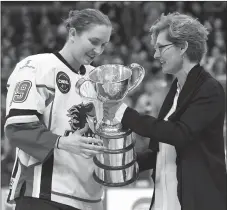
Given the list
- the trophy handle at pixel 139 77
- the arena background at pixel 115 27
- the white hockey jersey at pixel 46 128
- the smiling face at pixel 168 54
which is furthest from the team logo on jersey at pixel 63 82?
the arena background at pixel 115 27

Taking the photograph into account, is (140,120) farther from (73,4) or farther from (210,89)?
(73,4)

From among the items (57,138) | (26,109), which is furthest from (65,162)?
(26,109)

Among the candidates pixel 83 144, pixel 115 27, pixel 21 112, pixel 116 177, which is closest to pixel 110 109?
pixel 83 144

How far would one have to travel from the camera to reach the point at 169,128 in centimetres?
173

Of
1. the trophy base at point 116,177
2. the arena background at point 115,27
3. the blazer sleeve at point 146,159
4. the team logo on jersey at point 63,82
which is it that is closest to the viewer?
the trophy base at point 116,177

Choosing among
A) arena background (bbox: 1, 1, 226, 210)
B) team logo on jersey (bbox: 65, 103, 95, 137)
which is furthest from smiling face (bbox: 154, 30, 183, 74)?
arena background (bbox: 1, 1, 226, 210)

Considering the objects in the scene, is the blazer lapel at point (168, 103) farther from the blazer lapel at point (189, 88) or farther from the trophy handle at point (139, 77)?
the trophy handle at point (139, 77)

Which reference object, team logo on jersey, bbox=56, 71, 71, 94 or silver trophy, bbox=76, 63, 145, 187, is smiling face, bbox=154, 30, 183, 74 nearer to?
silver trophy, bbox=76, 63, 145, 187

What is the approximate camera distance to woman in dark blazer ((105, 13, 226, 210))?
175cm

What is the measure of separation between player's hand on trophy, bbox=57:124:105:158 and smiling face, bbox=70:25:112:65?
43 cm

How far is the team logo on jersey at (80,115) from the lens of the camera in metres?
1.79

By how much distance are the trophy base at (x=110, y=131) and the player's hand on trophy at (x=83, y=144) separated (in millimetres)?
37

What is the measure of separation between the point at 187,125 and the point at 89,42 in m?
0.62

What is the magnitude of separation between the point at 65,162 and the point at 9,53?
6.73 meters
